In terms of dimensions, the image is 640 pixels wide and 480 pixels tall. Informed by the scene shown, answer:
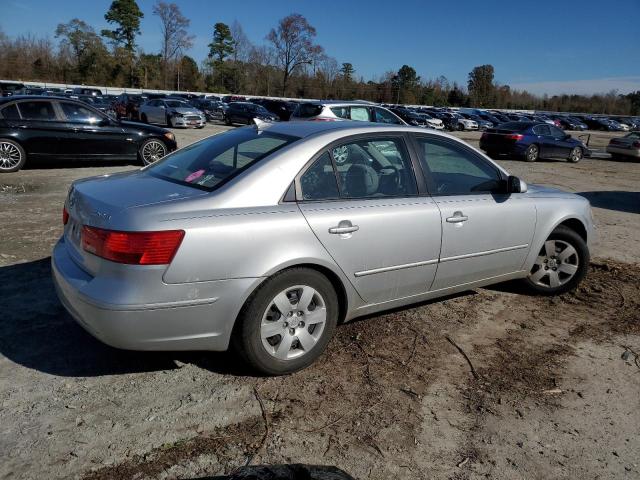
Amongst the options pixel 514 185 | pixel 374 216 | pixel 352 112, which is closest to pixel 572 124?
pixel 352 112

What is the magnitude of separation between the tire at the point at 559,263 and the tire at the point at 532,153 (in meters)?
15.6

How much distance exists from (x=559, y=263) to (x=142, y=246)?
152 inches

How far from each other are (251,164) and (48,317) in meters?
2.06

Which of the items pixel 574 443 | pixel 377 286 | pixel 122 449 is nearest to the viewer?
pixel 122 449

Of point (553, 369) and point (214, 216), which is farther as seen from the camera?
point (553, 369)

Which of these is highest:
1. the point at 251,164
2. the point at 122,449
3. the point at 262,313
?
the point at 251,164

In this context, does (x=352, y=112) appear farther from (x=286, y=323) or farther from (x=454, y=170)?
(x=286, y=323)

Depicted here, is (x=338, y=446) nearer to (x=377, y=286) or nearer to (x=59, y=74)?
(x=377, y=286)

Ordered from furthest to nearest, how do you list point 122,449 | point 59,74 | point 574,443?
1. point 59,74
2. point 574,443
3. point 122,449

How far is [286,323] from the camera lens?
3.21m

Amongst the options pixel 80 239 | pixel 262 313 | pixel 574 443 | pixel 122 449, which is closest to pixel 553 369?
pixel 574 443

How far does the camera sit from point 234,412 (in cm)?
293

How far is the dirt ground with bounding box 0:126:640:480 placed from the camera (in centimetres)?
258

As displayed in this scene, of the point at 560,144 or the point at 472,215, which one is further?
the point at 560,144
